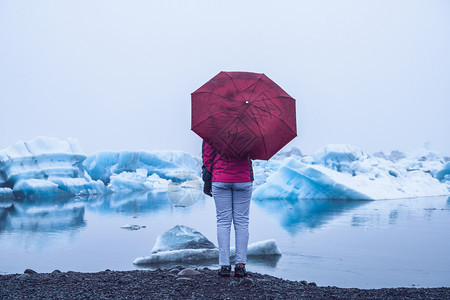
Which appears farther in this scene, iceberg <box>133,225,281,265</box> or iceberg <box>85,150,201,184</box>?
iceberg <box>85,150,201,184</box>

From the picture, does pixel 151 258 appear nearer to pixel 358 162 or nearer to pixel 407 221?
pixel 407 221

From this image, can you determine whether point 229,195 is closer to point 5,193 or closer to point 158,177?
point 5,193

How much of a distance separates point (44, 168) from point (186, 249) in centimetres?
1536

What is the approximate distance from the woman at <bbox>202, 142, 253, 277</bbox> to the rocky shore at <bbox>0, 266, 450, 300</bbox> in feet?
0.53

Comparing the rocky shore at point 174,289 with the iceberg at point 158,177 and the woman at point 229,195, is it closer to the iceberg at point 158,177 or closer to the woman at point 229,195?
the woman at point 229,195

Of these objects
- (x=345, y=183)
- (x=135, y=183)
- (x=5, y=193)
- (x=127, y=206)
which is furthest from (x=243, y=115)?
(x=135, y=183)

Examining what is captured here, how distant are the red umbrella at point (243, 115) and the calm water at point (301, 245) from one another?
5.25 feet

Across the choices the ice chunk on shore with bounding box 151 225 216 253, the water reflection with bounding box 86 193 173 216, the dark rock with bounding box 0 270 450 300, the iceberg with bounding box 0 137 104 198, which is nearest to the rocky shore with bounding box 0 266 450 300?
the dark rock with bounding box 0 270 450 300

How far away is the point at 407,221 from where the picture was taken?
8859mm

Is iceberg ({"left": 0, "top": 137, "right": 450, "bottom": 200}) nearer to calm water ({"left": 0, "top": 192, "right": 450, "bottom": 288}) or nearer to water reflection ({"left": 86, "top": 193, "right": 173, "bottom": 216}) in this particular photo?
water reflection ({"left": 86, "top": 193, "right": 173, "bottom": 216})

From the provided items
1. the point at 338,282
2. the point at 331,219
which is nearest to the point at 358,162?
the point at 331,219

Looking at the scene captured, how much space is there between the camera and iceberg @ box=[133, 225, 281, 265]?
470 cm

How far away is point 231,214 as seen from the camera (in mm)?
3021

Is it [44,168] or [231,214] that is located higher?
[44,168]
